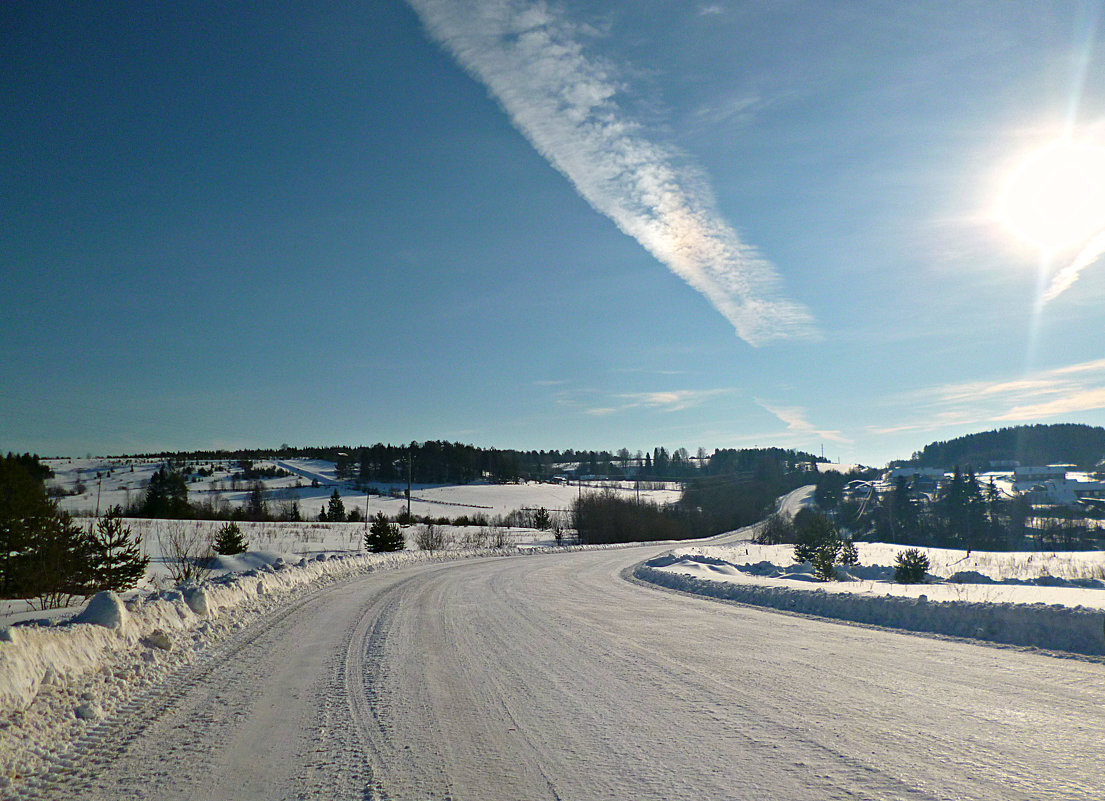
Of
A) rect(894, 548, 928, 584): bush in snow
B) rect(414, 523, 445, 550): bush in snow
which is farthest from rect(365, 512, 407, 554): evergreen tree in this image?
rect(894, 548, 928, 584): bush in snow

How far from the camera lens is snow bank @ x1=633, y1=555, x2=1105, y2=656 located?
827cm

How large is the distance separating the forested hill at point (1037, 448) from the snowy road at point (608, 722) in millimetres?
124663

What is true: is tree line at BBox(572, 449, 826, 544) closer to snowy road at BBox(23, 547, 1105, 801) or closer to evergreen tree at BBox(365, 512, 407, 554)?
evergreen tree at BBox(365, 512, 407, 554)

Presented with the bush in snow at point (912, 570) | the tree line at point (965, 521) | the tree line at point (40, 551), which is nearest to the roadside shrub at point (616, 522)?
the tree line at point (965, 521)

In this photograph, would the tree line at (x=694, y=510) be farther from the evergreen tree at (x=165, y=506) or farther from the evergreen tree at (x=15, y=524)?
the evergreen tree at (x=15, y=524)

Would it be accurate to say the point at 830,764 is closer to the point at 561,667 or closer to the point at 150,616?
the point at 561,667

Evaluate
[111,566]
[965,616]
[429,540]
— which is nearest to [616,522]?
[429,540]

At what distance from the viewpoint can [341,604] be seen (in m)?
14.1

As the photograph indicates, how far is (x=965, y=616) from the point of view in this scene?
972 centimetres

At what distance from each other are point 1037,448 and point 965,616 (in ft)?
479

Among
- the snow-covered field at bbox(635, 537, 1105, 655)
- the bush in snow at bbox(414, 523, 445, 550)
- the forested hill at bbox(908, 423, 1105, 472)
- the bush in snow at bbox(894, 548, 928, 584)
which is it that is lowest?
the bush in snow at bbox(414, 523, 445, 550)

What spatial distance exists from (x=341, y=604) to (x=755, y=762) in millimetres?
11712

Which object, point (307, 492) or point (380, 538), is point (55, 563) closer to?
point (380, 538)

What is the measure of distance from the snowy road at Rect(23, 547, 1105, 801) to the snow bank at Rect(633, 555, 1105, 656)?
0.92 metres
